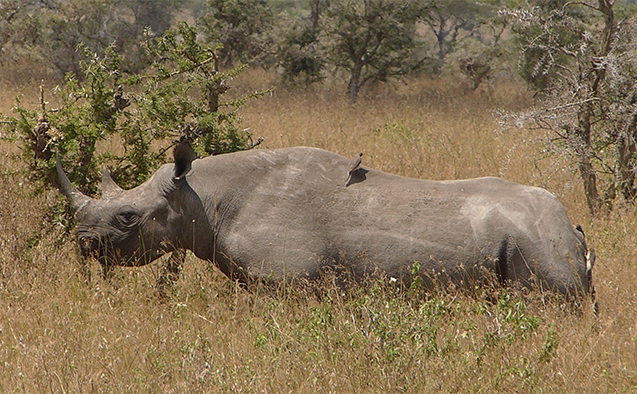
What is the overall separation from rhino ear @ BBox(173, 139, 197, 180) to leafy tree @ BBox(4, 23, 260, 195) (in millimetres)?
538

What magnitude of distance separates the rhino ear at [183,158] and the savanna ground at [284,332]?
35.1 inches

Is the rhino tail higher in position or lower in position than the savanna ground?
higher

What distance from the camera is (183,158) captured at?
4.72m

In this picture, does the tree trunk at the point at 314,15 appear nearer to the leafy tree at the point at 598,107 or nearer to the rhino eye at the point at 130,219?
the leafy tree at the point at 598,107

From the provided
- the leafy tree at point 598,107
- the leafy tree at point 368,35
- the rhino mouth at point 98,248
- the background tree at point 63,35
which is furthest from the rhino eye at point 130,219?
the background tree at point 63,35

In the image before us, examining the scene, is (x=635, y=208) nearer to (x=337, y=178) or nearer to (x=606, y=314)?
(x=606, y=314)

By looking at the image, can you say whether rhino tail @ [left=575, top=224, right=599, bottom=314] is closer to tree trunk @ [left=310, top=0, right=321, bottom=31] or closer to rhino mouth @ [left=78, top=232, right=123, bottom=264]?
rhino mouth @ [left=78, top=232, right=123, bottom=264]

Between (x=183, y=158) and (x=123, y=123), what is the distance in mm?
2008

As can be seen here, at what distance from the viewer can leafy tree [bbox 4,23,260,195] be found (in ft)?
19.2

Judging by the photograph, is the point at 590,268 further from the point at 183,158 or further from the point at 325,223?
the point at 183,158

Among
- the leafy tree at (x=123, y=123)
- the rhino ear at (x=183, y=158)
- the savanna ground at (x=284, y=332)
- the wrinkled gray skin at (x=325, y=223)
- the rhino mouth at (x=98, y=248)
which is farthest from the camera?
the leafy tree at (x=123, y=123)

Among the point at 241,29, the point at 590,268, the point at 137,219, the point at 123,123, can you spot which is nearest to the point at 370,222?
the point at 590,268

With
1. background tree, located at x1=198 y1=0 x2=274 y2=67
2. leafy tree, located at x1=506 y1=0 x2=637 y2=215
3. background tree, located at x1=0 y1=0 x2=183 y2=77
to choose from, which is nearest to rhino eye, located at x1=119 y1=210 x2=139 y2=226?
leafy tree, located at x1=506 y1=0 x2=637 y2=215

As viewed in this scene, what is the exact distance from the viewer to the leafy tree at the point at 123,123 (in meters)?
5.87
